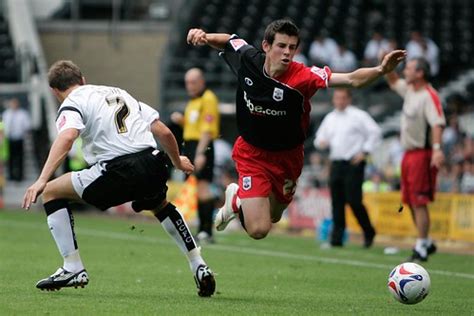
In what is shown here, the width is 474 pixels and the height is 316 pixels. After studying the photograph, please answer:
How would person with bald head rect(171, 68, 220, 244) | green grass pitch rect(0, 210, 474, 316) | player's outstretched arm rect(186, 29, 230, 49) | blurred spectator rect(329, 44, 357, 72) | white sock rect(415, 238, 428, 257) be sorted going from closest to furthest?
green grass pitch rect(0, 210, 474, 316) < player's outstretched arm rect(186, 29, 230, 49) < white sock rect(415, 238, 428, 257) < person with bald head rect(171, 68, 220, 244) < blurred spectator rect(329, 44, 357, 72)

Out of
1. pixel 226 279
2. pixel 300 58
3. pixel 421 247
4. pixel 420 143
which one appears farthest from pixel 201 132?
pixel 300 58

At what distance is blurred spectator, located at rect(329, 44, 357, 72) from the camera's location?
27656 millimetres

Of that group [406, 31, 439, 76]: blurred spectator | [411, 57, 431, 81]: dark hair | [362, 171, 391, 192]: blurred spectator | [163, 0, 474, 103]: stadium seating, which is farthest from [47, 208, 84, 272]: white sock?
[163, 0, 474, 103]: stadium seating

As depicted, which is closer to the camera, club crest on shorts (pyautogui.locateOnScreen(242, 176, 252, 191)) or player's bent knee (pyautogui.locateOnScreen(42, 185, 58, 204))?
player's bent knee (pyautogui.locateOnScreen(42, 185, 58, 204))

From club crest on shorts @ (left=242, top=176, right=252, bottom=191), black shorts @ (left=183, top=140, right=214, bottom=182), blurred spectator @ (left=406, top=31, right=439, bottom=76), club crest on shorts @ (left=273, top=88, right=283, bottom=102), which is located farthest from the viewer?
blurred spectator @ (left=406, top=31, right=439, bottom=76)

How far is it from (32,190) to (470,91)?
1941 centimetres

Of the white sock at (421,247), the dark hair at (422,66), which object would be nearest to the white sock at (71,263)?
the white sock at (421,247)

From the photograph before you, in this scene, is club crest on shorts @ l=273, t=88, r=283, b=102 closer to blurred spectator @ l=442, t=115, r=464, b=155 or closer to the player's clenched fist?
the player's clenched fist

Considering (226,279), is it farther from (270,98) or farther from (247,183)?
(270,98)

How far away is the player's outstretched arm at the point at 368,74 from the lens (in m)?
9.29

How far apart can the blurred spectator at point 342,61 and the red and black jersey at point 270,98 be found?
17154 mm

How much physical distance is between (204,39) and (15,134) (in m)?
19.8

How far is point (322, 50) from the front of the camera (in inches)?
1136

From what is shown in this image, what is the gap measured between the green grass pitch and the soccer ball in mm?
94
